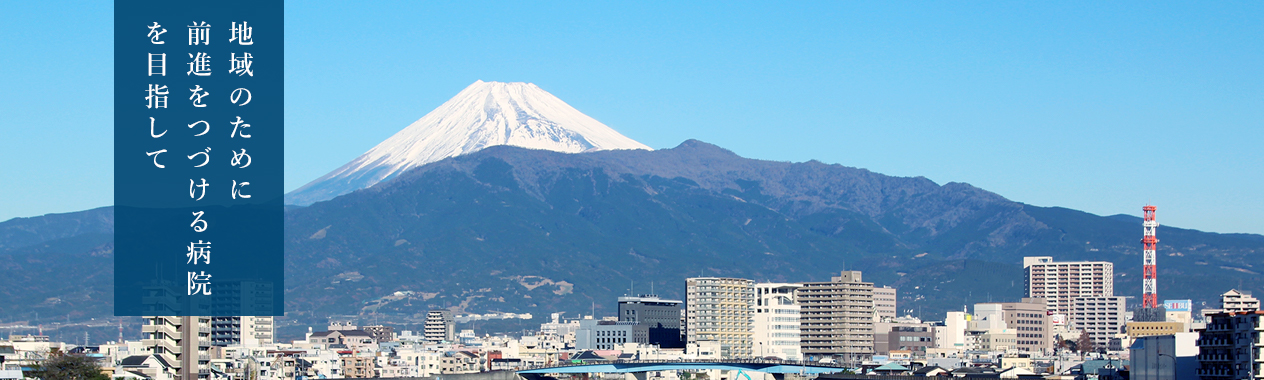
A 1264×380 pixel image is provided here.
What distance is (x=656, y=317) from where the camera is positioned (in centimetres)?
18575

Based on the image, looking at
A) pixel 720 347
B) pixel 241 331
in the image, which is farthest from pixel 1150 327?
pixel 241 331

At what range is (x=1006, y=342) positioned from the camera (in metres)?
187

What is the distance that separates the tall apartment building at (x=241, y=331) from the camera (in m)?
138

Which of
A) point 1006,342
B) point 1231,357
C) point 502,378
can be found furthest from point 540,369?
point 1006,342

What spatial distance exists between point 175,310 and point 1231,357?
116ft

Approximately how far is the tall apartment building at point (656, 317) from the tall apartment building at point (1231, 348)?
116080 mm

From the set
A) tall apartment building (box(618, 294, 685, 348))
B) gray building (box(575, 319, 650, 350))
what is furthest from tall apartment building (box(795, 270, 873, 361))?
gray building (box(575, 319, 650, 350))

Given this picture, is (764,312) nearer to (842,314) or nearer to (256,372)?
(842,314)

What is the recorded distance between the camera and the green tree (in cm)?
6012

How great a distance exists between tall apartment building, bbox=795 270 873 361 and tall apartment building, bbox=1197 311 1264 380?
107m

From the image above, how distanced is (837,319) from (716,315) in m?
12.4

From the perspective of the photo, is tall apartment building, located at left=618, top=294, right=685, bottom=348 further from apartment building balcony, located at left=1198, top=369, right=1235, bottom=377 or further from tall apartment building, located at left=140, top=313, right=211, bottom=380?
apartment building balcony, located at left=1198, top=369, right=1235, bottom=377

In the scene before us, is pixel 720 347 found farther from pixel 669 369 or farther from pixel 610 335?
pixel 669 369

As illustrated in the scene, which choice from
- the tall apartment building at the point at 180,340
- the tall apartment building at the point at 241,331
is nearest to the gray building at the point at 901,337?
the tall apartment building at the point at 241,331
